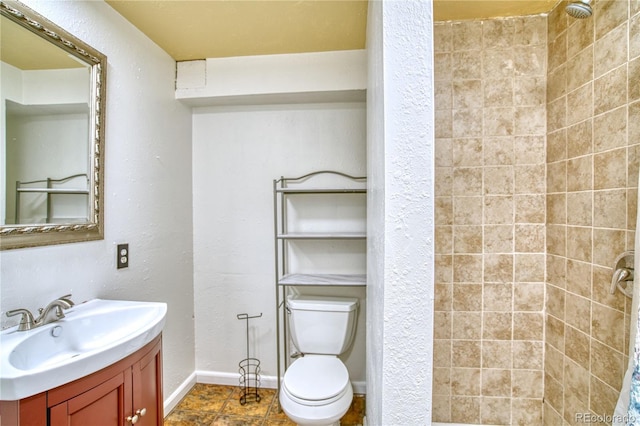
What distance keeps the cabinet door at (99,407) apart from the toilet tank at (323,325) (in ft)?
3.29

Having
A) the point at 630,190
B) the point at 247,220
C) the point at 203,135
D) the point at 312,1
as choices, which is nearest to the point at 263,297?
the point at 247,220

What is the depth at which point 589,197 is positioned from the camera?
4.35 ft

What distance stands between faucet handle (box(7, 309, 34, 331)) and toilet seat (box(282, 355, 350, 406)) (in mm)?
1086

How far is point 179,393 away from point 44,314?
122cm

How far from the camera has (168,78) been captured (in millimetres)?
1912

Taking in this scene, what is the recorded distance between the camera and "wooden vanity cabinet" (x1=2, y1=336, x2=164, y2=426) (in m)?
0.81

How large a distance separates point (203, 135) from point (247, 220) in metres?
0.72

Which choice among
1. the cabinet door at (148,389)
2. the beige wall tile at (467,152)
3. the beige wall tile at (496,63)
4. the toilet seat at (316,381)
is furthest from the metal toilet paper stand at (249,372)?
the beige wall tile at (496,63)

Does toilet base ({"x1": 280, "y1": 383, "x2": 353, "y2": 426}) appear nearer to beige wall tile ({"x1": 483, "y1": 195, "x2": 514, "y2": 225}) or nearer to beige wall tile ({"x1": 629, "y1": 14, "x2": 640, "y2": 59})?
beige wall tile ({"x1": 483, "y1": 195, "x2": 514, "y2": 225})

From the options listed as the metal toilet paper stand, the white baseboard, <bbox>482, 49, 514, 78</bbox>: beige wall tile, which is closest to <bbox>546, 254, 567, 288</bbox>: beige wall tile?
<bbox>482, 49, 514, 78</bbox>: beige wall tile

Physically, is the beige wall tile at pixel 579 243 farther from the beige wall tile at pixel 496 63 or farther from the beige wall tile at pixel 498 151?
the beige wall tile at pixel 496 63

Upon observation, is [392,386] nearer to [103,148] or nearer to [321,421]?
[321,421]

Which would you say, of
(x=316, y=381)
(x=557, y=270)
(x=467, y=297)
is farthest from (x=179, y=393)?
(x=557, y=270)

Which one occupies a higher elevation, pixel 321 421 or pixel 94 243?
pixel 94 243
